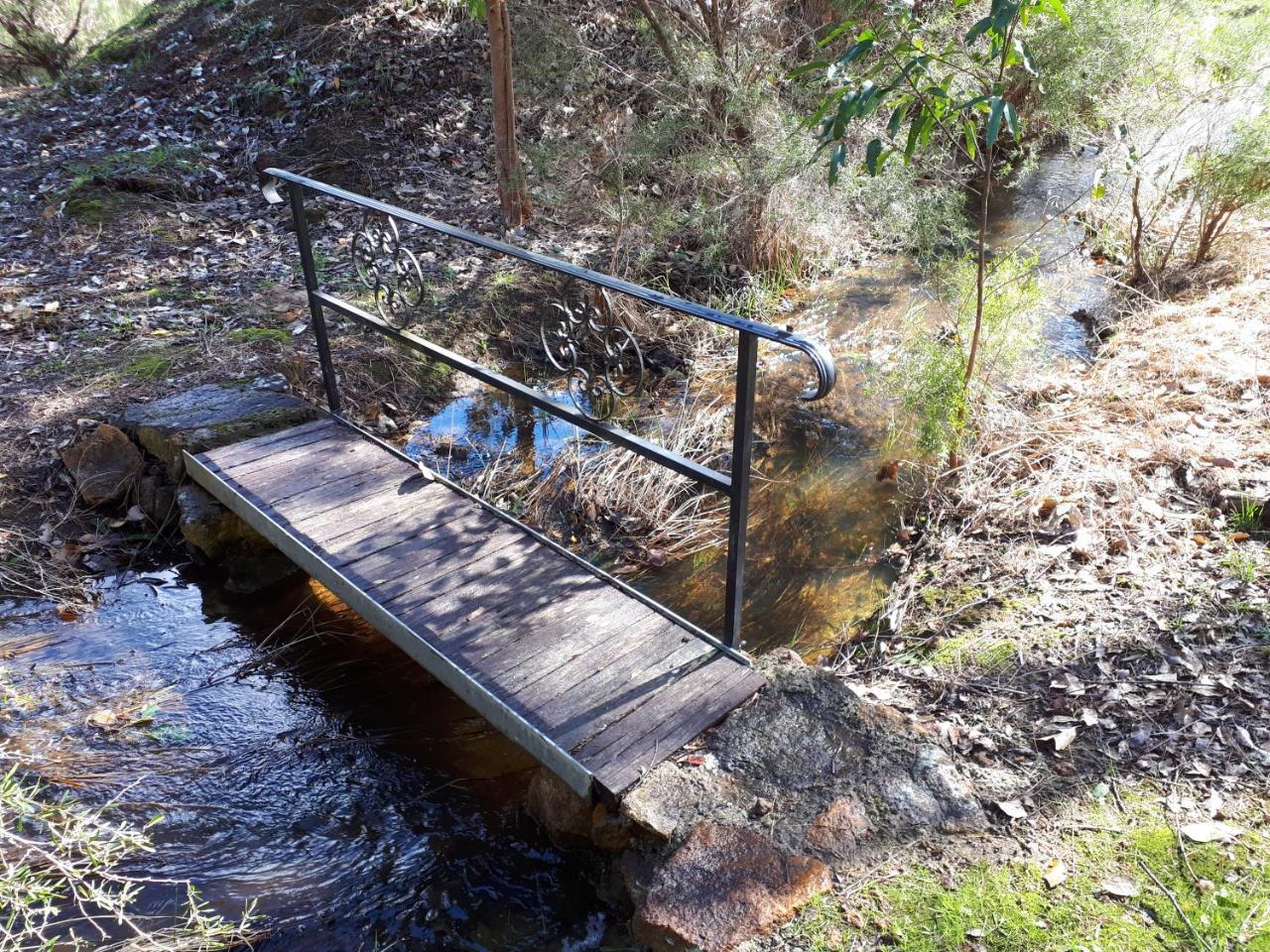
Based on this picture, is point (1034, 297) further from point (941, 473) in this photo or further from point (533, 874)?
point (533, 874)

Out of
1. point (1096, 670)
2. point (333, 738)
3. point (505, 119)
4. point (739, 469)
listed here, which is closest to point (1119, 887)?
point (1096, 670)

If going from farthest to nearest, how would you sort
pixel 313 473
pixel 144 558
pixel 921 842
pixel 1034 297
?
pixel 1034 297 → pixel 144 558 → pixel 313 473 → pixel 921 842

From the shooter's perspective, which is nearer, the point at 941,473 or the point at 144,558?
the point at 144,558

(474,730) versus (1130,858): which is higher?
(1130,858)

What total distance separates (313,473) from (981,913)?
3254 millimetres

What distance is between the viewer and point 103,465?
15.2 feet

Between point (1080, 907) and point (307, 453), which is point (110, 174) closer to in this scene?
point (307, 453)

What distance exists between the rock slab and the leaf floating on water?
1001 millimetres

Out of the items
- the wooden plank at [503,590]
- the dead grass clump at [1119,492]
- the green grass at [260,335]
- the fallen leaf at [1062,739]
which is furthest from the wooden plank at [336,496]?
the fallen leaf at [1062,739]

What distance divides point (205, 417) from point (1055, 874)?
4220mm

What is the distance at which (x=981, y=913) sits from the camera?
7.65 feet

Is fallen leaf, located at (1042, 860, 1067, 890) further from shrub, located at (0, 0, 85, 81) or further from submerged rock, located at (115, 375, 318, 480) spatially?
shrub, located at (0, 0, 85, 81)

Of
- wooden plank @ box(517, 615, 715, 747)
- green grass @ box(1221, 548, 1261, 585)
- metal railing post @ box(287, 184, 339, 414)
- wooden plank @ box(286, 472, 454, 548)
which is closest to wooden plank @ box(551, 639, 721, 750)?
wooden plank @ box(517, 615, 715, 747)

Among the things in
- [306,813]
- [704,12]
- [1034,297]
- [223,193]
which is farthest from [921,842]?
[223,193]
